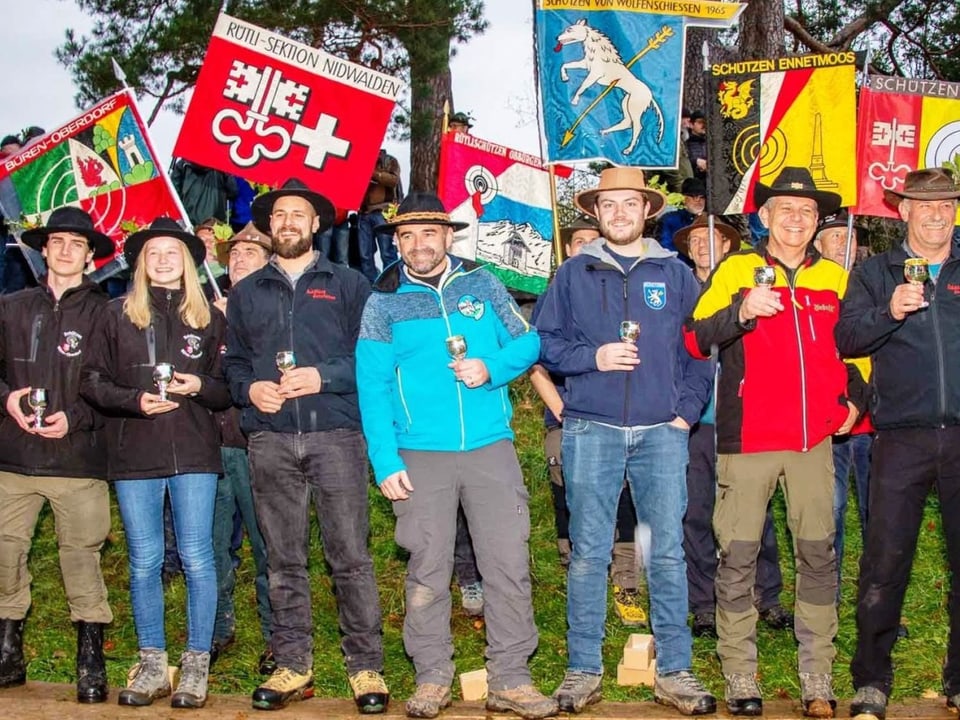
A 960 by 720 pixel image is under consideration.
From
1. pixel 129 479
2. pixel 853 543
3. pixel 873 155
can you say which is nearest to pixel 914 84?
pixel 873 155

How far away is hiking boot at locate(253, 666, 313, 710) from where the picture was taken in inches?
247

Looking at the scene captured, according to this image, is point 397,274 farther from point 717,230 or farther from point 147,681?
point 717,230

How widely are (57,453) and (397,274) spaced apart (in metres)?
2.07

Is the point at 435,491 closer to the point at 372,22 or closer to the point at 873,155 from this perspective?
the point at 873,155

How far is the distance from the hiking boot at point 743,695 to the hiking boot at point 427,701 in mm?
1436

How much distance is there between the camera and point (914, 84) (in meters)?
8.54

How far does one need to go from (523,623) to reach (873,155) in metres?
4.39

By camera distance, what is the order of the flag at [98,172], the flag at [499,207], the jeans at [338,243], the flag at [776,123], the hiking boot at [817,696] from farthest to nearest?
the jeans at [338,243]
the flag at [499,207]
the flag at [98,172]
the flag at [776,123]
the hiking boot at [817,696]

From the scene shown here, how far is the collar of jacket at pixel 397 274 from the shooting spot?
636 cm

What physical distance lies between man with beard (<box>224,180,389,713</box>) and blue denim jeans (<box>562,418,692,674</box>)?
1106mm

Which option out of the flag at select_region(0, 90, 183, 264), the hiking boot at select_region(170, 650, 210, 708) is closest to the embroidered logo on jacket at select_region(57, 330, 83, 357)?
the hiking boot at select_region(170, 650, 210, 708)

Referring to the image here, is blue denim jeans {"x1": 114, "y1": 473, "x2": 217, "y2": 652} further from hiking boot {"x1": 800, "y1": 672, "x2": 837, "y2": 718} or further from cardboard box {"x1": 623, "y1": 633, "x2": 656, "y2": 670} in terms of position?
hiking boot {"x1": 800, "y1": 672, "x2": 837, "y2": 718}

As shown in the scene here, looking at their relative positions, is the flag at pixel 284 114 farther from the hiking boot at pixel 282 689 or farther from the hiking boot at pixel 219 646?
the hiking boot at pixel 282 689

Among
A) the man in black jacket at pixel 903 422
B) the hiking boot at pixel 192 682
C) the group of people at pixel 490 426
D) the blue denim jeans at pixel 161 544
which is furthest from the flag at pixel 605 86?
the hiking boot at pixel 192 682
